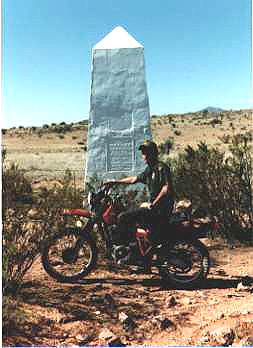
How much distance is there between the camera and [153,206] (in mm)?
5074

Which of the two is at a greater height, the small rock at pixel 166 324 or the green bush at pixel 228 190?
the green bush at pixel 228 190

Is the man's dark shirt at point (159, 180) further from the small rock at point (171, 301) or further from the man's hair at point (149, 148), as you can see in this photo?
the small rock at point (171, 301)

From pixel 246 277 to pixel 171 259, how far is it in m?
1.01

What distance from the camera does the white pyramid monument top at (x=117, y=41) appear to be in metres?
8.41

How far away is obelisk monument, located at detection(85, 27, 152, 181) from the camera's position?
824cm

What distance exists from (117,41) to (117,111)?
1375 millimetres

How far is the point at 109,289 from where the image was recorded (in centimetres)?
498

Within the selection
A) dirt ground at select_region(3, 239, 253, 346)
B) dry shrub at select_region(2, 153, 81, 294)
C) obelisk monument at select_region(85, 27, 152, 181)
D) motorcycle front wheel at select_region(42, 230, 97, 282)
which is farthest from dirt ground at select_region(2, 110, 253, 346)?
obelisk monument at select_region(85, 27, 152, 181)

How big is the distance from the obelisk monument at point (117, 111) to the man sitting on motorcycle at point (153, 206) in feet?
9.74

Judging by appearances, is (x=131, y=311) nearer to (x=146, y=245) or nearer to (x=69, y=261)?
(x=146, y=245)

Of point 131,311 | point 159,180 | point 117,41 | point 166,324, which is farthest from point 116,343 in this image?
point 117,41

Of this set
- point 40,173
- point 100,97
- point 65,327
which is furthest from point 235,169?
point 40,173

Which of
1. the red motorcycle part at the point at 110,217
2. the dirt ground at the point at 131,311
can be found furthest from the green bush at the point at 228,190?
the red motorcycle part at the point at 110,217

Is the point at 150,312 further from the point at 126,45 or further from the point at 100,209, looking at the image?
the point at 126,45
